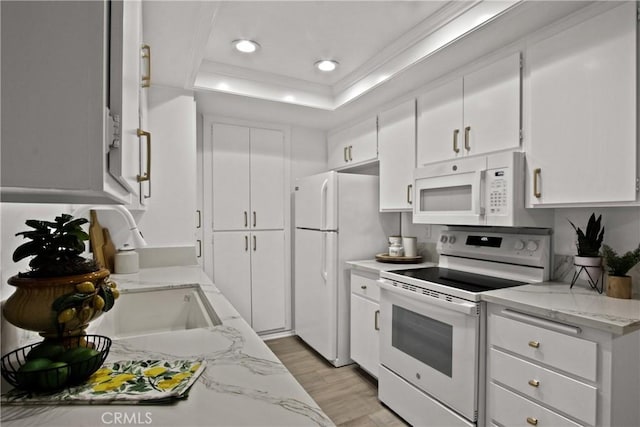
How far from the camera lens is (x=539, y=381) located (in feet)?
4.81

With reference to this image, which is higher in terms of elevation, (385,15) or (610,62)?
(385,15)

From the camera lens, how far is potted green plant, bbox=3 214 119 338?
0.69 m

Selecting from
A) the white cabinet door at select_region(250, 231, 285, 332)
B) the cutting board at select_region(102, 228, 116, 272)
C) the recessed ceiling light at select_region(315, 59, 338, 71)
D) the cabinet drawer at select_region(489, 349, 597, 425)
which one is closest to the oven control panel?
the cabinet drawer at select_region(489, 349, 597, 425)

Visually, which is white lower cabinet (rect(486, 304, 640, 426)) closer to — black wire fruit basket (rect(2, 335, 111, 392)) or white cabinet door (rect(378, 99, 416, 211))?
white cabinet door (rect(378, 99, 416, 211))

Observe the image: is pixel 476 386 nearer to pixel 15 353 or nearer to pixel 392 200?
pixel 392 200

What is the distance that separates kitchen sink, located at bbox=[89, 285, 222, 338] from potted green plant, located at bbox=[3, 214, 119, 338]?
82cm

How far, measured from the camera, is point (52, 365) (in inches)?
26.6

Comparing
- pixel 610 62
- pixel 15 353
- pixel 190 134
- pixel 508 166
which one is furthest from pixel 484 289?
pixel 190 134

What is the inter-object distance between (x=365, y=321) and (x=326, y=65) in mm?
2030

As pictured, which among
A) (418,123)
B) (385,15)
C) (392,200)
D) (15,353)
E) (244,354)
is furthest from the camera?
(392,200)

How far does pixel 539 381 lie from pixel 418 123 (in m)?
1.78

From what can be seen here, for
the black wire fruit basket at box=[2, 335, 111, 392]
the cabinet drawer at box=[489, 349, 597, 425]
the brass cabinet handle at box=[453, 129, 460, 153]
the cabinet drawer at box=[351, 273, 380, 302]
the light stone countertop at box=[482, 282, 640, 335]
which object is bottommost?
the cabinet drawer at box=[489, 349, 597, 425]

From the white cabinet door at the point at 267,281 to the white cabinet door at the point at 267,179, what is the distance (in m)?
0.15

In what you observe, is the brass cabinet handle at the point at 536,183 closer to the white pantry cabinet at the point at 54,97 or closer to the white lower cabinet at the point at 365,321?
the white lower cabinet at the point at 365,321
